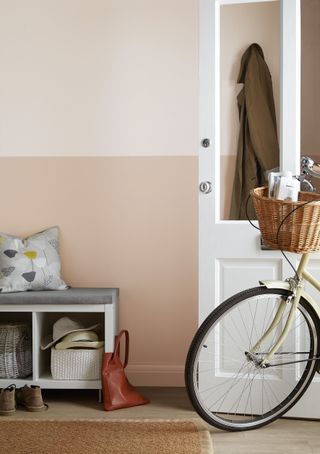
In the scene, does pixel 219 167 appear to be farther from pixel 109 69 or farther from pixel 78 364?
pixel 78 364

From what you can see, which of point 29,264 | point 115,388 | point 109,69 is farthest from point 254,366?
point 109,69

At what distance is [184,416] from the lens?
3.12 metres

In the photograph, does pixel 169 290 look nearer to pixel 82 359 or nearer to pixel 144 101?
pixel 82 359

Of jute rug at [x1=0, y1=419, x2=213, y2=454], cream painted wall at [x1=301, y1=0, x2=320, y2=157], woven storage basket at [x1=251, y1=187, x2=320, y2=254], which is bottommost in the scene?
jute rug at [x1=0, y1=419, x2=213, y2=454]

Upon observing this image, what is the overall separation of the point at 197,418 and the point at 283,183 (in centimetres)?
117

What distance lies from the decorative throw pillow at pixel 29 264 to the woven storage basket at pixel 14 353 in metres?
0.21

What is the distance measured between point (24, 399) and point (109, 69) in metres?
1.81

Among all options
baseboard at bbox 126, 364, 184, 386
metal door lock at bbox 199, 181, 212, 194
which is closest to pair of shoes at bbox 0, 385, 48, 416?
baseboard at bbox 126, 364, 184, 386

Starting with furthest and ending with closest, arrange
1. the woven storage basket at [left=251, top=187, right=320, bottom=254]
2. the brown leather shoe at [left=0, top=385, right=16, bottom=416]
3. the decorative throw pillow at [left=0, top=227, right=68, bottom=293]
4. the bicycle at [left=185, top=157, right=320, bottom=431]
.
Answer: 1. the decorative throw pillow at [left=0, top=227, right=68, bottom=293]
2. the brown leather shoe at [left=0, top=385, right=16, bottom=416]
3. the bicycle at [left=185, top=157, right=320, bottom=431]
4. the woven storage basket at [left=251, top=187, right=320, bottom=254]

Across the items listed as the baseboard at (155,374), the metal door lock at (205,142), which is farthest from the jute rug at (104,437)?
the metal door lock at (205,142)

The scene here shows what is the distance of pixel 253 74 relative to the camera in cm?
328

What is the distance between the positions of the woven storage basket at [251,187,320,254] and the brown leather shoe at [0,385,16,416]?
4.89 ft

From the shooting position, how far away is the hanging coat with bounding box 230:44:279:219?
3232 mm

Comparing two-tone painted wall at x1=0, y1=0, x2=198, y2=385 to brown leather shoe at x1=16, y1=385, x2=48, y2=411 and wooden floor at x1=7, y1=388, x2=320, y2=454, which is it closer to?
wooden floor at x1=7, y1=388, x2=320, y2=454
